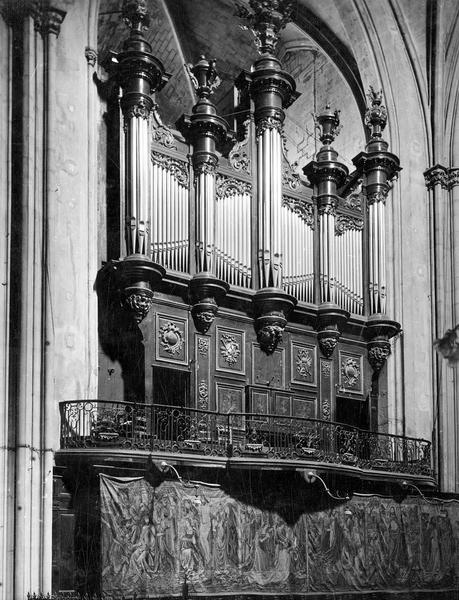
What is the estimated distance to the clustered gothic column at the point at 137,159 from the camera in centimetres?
2055

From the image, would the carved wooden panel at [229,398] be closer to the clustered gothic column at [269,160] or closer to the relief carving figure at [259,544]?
the clustered gothic column at [269,160]

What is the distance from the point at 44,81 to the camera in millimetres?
20391

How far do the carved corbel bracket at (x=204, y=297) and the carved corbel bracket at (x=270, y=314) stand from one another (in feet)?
3.48

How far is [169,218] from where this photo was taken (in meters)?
21.6

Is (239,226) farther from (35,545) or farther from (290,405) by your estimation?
(35,545)

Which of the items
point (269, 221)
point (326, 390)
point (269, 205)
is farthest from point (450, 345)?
point (326, 390)

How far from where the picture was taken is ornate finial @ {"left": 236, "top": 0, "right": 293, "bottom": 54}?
78.7 ft

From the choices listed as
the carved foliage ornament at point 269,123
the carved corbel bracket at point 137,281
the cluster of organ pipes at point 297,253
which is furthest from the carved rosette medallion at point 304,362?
the carved foliage ornament at point 269,123

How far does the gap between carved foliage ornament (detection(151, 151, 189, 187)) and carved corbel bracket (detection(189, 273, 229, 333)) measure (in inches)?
81.7

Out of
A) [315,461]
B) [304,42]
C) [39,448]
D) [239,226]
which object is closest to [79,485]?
[39,448]

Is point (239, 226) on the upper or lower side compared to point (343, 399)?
upper

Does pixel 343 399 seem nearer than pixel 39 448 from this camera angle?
No

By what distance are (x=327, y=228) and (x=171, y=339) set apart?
201 inches

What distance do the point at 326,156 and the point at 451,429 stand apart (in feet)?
23.2
